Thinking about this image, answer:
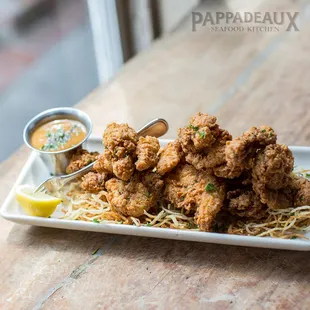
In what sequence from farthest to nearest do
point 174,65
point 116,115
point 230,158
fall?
1. point 174,65
2. point 116,115
3. point 230,158

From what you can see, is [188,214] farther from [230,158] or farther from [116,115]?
[116,115]

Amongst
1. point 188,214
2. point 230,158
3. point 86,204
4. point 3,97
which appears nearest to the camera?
point 230,158

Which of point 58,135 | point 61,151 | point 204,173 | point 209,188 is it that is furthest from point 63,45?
point 209,188

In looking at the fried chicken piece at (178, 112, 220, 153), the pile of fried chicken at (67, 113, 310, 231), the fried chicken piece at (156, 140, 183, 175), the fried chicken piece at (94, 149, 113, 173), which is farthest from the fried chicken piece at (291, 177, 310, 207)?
the fried chicken piece at (94, 149, 113, 173)

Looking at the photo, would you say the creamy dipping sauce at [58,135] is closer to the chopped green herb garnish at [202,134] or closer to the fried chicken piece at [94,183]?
the fried chicken piece at [94,183]

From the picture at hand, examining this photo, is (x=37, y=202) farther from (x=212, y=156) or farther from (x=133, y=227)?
(x=212, y=156)

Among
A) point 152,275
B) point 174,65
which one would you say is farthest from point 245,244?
point 174,65

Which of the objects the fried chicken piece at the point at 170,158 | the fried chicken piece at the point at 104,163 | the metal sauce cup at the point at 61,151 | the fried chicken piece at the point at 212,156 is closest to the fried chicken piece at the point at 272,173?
the fried chicken piece at the point at 212,156
